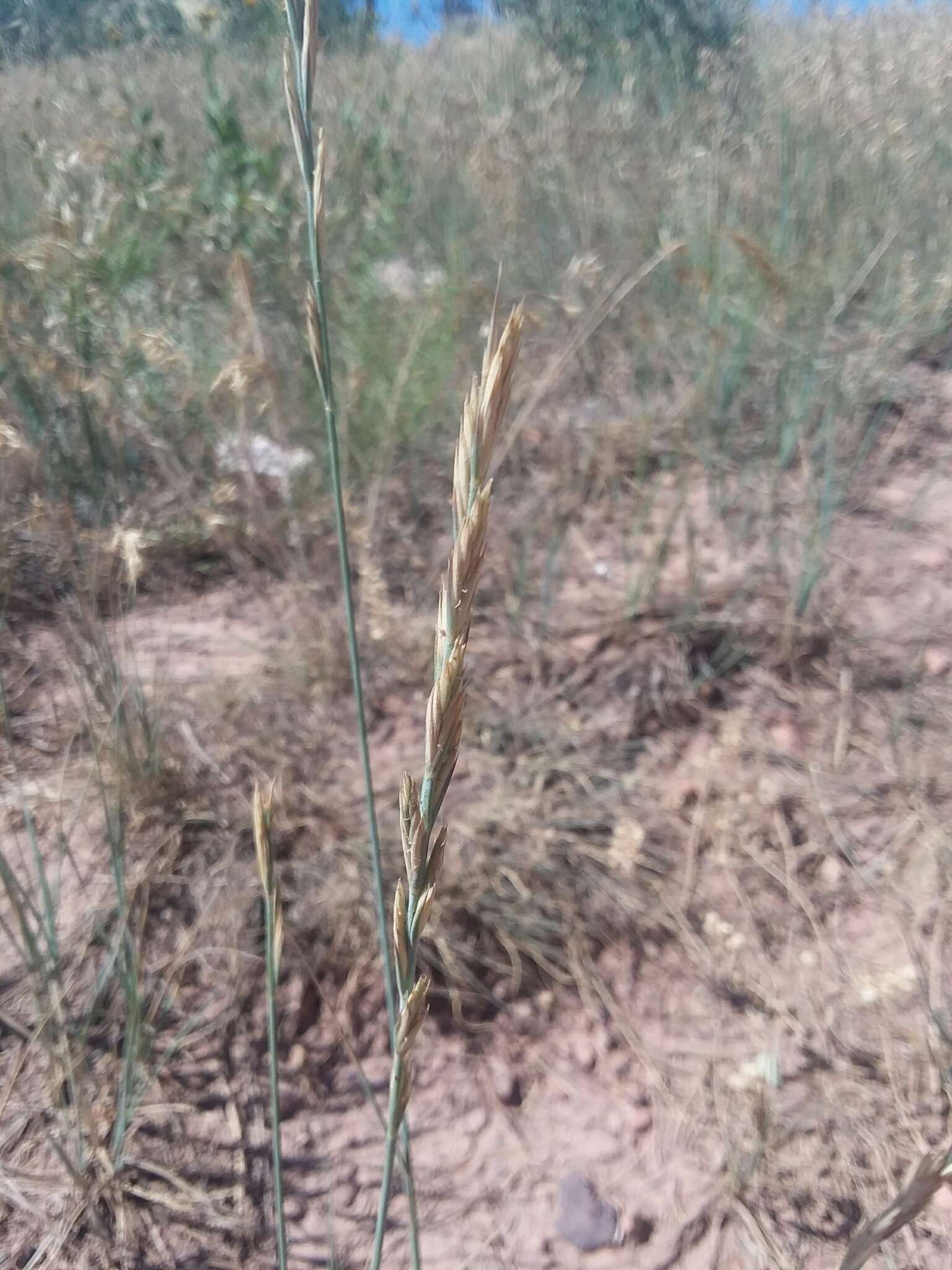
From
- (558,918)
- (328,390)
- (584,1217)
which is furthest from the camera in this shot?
(558,918)

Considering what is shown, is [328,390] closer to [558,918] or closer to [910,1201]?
[910,1201]

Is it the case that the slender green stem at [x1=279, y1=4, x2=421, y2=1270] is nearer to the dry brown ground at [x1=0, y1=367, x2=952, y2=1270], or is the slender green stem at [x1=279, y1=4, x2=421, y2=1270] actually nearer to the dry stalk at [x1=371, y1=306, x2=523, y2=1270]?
the dry stalk at [x1=371, y1=306, x2=523, y2=1270]

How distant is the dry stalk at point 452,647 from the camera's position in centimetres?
42

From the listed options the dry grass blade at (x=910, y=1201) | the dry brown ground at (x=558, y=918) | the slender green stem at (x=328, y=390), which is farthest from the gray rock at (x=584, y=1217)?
the dry grass blade at (x=910, y=1201)

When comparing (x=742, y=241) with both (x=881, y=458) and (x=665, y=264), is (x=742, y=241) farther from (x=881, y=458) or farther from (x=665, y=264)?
(x=665, y=264)

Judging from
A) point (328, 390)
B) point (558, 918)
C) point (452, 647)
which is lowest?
point (558, 918)

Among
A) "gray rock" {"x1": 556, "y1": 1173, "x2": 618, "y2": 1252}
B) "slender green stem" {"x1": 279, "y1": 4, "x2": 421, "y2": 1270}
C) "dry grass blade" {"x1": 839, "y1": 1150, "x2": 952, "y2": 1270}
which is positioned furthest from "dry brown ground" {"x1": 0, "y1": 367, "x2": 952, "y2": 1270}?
"dry grass blade" {"x1": 839, "y1": 1150, "x2": 952, "y2": 1270}

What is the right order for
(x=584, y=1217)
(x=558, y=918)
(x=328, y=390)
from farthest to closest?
1. (x=558, y=918)
2. (x=584, y=1217)
3. (x=328, y=390)

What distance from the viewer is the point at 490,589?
79.7 inches

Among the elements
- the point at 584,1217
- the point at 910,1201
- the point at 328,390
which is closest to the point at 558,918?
the point at 584,1217

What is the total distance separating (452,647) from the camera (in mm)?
431

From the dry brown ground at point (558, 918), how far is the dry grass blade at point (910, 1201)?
0.54m

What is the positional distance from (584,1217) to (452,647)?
3.81 feet

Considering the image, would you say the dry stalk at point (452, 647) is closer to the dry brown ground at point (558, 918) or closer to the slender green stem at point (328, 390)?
the slender green stem at point (328, 390)
